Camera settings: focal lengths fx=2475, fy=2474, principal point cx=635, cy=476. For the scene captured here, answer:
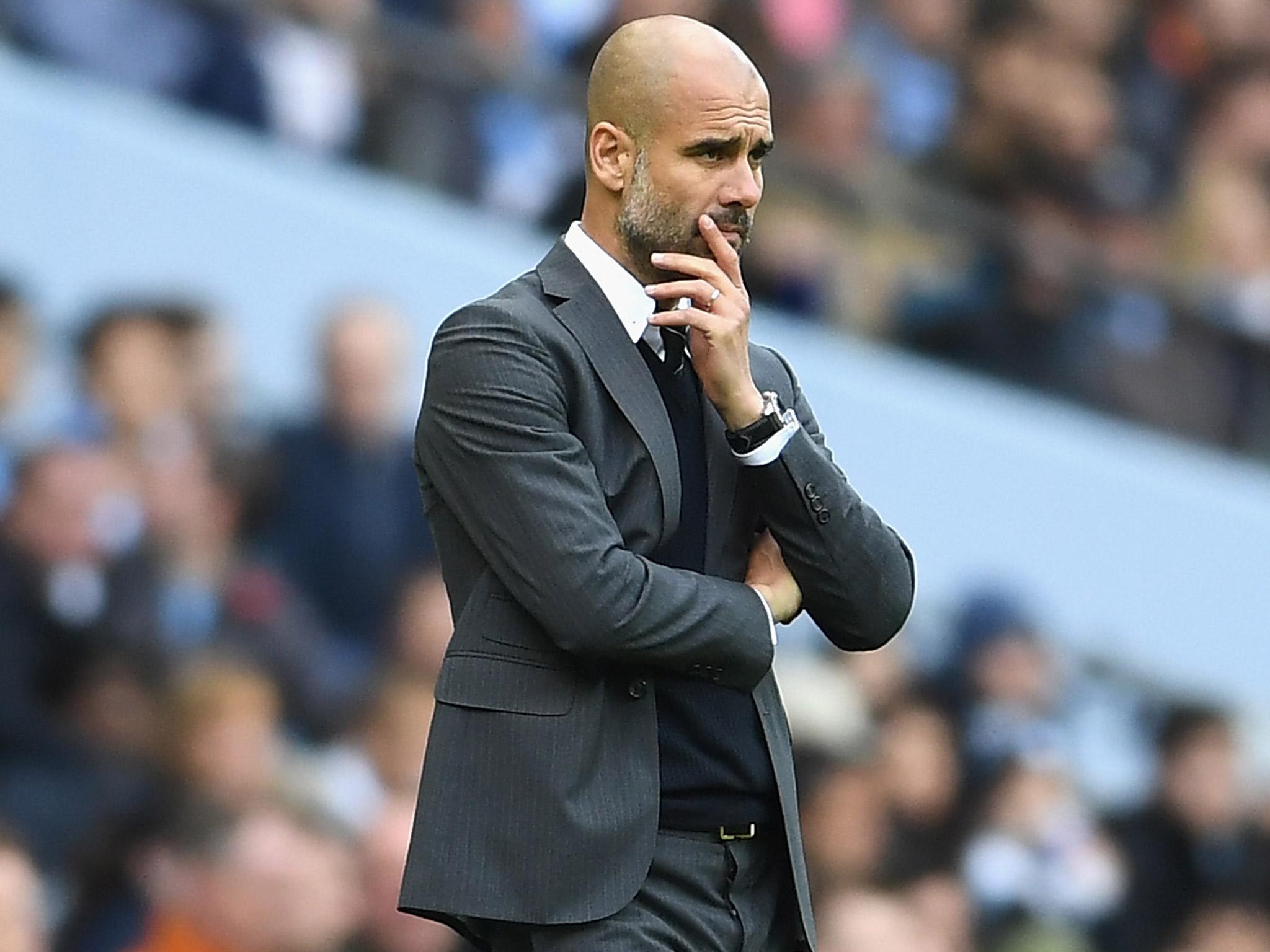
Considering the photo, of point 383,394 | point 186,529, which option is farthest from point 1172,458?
point 186,529

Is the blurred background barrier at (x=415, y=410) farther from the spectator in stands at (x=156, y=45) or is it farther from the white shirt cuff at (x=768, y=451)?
the white shirt cuff at (x=768, y=451)

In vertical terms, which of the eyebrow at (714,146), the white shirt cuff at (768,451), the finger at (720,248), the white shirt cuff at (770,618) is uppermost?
the eyebrow at (714,146)

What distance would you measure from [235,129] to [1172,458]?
3.28 m

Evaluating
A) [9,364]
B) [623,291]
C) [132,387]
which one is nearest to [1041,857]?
[132,387]

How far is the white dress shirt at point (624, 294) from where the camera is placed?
2.91 meters

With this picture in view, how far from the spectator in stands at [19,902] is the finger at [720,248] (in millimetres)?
3136

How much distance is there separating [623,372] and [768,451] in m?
0.20

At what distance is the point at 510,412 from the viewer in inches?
A: 109

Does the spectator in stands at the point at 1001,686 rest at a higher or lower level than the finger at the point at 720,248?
lower

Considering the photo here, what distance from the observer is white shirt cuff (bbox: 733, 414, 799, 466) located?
2.82 metres

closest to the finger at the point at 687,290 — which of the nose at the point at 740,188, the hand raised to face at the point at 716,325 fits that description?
the hand raised to face at the point at 716,325

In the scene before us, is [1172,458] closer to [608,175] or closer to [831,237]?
[831,237]

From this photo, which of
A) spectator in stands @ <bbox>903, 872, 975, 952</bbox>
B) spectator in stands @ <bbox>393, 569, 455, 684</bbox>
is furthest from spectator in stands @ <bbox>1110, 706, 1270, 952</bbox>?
spectator in stands @ <bbox>393, 569, 455, 684</bbox>

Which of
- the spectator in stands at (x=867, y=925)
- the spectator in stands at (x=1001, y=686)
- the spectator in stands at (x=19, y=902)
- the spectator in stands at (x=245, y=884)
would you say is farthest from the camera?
Answer: the spectator in stands at (x=1001, y=686)
